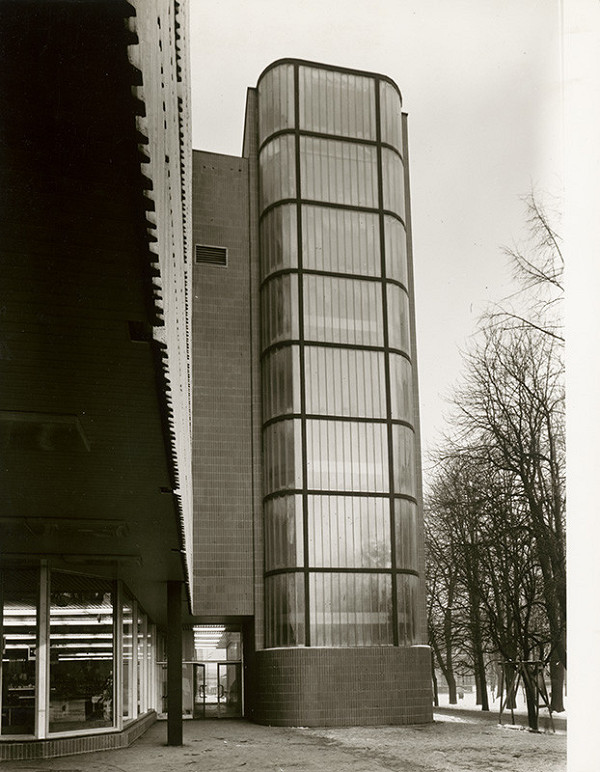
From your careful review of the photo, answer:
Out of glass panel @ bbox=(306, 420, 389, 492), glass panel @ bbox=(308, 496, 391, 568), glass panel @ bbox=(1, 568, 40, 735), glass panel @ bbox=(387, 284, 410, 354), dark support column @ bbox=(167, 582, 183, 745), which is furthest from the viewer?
glass panel @ bbox=(387, 284, 410, 354)

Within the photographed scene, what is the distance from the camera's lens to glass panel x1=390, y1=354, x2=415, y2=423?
3171cm

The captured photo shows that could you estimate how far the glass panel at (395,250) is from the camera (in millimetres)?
32781

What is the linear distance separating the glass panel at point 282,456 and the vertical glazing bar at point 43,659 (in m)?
16.1

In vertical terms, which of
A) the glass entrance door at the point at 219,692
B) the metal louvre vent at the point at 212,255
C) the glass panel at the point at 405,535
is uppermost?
the metal louvre vent at the point at 212,255

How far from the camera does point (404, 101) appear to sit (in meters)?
37.6

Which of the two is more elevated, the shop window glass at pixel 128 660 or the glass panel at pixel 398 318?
the glass panel at pixel 398 318

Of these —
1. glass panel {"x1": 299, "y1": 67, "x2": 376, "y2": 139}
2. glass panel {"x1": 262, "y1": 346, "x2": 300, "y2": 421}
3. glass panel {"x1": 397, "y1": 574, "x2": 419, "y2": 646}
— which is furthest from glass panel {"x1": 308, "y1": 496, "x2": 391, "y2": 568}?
glass panel {"x1": 299, "y1": 67, "x2": 376, "y2": 139}

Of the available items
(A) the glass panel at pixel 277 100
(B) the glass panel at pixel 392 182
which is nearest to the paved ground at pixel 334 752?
(B) the glass panel at pixel 392 182

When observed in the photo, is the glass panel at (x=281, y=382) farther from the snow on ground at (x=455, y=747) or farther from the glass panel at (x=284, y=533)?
the snow on ground at (x=455, y=747)

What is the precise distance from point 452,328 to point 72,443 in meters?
31.0

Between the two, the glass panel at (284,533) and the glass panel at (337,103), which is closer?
the glass panel at (284,533)

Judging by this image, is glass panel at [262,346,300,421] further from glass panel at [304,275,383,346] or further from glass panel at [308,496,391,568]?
glass panel at [308,496,391,568]

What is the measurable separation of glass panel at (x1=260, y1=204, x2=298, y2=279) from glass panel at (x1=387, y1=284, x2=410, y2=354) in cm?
359

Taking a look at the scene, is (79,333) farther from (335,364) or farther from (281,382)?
(335,364)
